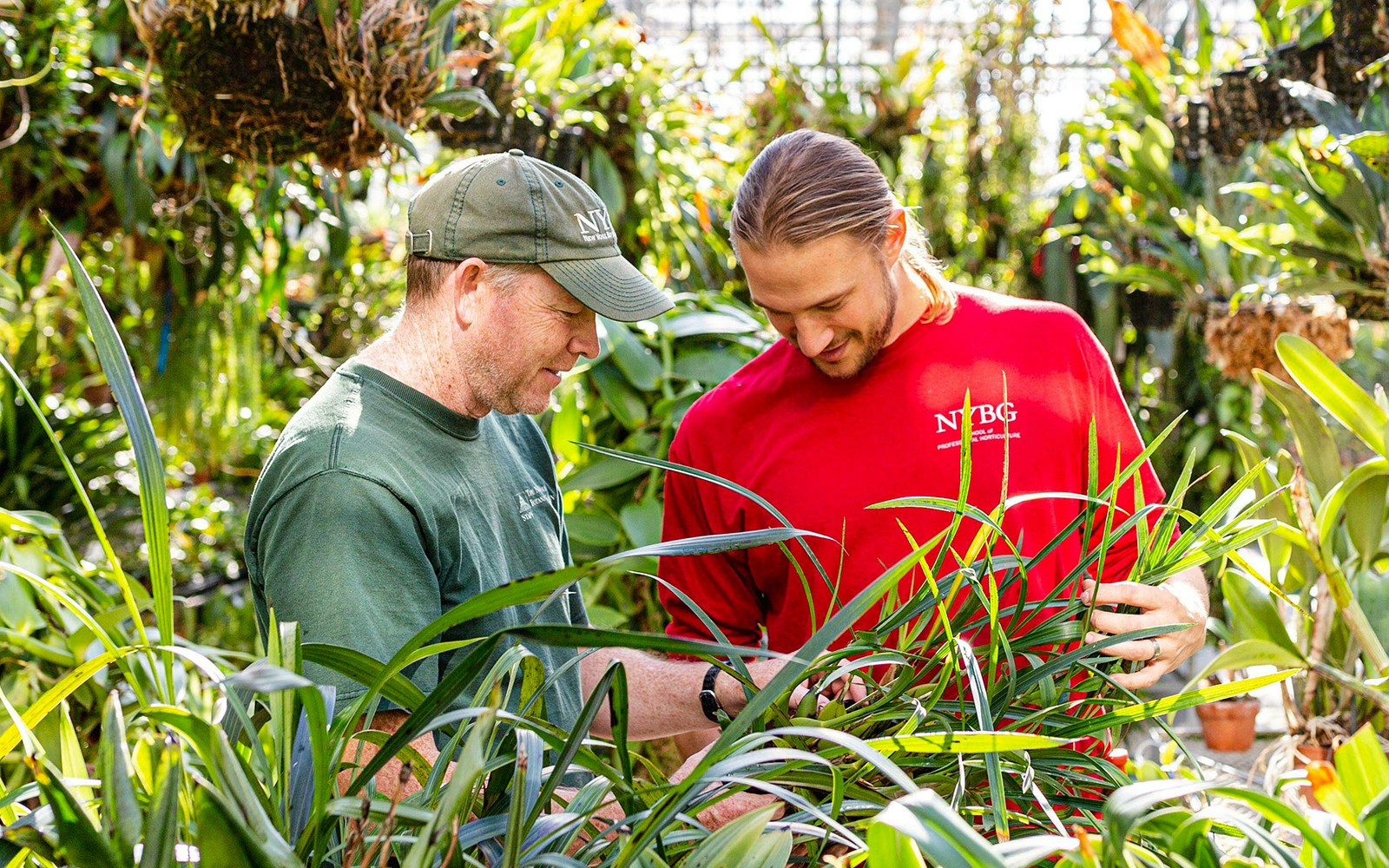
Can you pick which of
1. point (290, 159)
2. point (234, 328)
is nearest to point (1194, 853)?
point (290, 159)

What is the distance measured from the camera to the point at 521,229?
106 cm

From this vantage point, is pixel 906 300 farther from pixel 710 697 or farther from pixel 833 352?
pixel 710 697

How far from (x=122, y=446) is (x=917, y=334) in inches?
90.5

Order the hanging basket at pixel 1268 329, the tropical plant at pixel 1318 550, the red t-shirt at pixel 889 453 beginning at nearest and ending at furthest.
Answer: the tropical plant at pixel 1318 550, the red t-shirt at pixel 889 453, the hanging basket at pixel 1268 329

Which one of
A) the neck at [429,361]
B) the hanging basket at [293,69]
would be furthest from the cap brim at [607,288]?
the hanging basket at [293,69]

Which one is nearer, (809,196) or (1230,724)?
(809,196)

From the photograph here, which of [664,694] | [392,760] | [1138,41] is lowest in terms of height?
[664,694]

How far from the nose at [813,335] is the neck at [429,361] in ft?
1.28

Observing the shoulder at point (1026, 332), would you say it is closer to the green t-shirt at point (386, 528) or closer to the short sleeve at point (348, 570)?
the green t-shirt at point (386, 528)

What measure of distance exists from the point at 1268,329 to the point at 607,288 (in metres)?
1.74

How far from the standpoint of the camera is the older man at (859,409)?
1238 millimetres

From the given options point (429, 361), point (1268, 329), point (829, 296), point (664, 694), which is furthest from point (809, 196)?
point (1268, 329)

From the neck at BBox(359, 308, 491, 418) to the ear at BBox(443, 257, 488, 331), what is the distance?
0.02m

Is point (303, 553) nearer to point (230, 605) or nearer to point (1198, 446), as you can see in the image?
point (230, 605)
